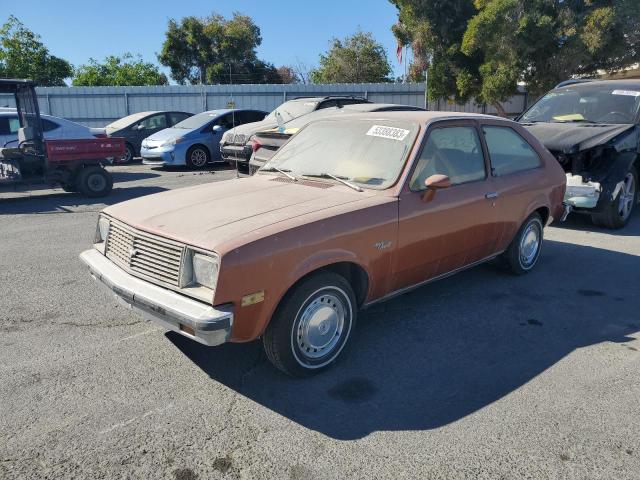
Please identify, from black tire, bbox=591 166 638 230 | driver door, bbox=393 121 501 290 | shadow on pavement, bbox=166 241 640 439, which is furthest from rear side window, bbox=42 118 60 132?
black tire, bbox=591 166 638 230

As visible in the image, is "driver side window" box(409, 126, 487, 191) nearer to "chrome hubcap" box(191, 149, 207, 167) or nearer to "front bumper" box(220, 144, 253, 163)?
"front bumper" box(220, 144, 253, 163)

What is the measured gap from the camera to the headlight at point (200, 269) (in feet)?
9.48

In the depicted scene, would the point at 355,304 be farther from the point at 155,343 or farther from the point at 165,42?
the point at 165,42

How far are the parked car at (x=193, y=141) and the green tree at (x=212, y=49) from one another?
1016 inches

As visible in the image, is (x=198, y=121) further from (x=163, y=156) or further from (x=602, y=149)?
(x=602, y=149)

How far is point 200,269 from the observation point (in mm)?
2986

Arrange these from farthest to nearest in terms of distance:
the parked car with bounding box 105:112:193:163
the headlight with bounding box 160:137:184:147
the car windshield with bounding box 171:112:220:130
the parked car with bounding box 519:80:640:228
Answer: the parked car with bounding box 105:112:193:163, the car windshield with bounding box 171:112:220:130, the headlight with bounding box 160:137:184:147, the parked car with bounding box 519:80:640:228

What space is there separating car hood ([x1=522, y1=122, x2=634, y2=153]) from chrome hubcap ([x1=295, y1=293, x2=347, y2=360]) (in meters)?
4.82

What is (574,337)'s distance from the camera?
4.07 m

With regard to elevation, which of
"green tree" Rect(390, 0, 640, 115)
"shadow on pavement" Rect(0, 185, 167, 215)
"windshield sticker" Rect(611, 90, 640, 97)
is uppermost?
"green tree" Rect(390, 0, 640, 115)

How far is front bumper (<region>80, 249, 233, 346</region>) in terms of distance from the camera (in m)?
2.83

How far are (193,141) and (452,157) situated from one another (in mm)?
10659

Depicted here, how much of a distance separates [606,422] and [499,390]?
0.59 metres

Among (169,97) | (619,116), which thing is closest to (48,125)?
(169,97)
